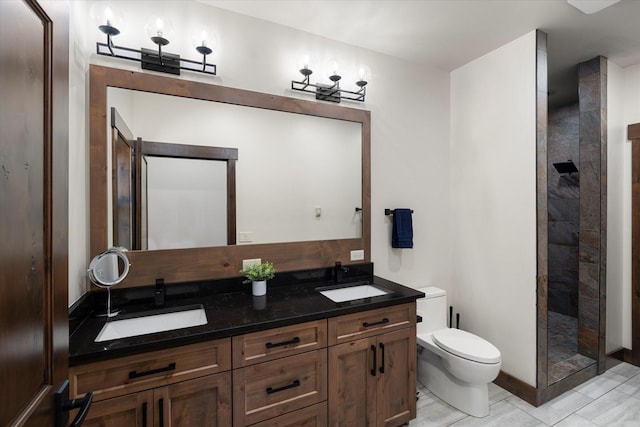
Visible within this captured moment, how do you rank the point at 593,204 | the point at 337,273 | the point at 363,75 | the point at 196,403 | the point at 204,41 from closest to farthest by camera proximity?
the point at 196,403
the point at 204,41
the point at 337,273
the point at 363,75
the point at 593,204

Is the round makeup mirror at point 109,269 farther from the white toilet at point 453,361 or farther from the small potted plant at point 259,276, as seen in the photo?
the white toilet at point 453,361

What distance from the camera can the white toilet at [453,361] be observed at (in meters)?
2.04

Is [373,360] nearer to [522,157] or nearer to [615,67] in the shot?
[522,157]

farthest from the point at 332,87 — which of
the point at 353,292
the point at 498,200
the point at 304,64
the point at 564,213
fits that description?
the point at 564,213

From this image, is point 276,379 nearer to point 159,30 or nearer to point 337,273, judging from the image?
point 337,273

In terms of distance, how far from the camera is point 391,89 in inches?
103

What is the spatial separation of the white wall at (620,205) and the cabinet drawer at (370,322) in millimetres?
2262

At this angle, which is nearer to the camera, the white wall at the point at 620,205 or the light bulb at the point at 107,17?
the light bulb at the point at 107,17

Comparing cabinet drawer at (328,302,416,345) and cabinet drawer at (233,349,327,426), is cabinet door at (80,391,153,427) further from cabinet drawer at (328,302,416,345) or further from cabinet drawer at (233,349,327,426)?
cabinet drawer at (328,302,416,345)

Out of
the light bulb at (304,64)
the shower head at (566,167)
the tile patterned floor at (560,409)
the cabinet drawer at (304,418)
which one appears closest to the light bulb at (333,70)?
the light bulb at (304,64)

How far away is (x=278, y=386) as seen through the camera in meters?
1.53

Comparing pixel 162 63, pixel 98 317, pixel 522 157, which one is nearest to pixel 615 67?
pixel 522 157

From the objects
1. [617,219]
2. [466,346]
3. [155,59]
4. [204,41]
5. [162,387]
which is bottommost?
[466,346]

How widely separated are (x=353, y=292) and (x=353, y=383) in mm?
610
